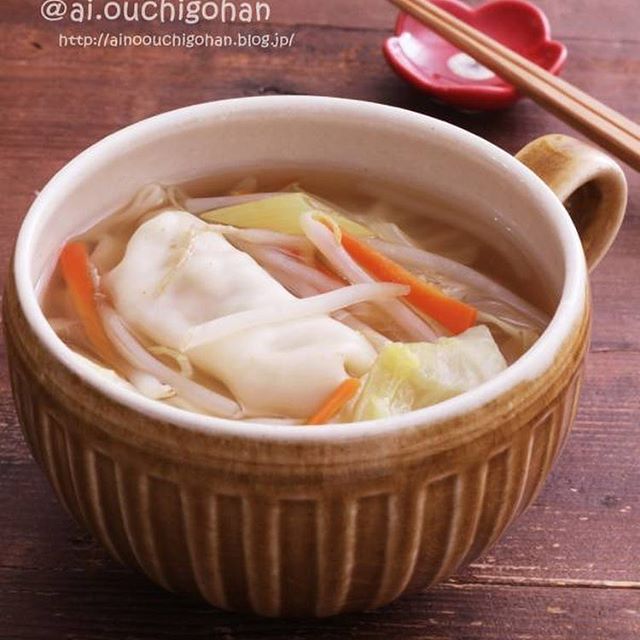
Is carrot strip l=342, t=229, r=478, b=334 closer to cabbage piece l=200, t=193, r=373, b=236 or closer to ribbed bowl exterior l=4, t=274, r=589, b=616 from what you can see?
cabbage piece l=200, t=193, r=373, b=236

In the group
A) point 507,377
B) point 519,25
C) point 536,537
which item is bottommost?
point 536,537

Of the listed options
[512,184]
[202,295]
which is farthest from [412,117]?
[202,295]

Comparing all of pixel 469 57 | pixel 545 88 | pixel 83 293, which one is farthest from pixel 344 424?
pixel 469 57

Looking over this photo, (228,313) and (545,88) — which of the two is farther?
(545,88)

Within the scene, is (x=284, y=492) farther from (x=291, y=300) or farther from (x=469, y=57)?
(x=469, y=57)

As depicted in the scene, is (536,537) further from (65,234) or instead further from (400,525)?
(65,234)

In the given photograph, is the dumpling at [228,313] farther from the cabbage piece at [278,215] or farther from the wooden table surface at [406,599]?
the wooden table surface at [406,599]
